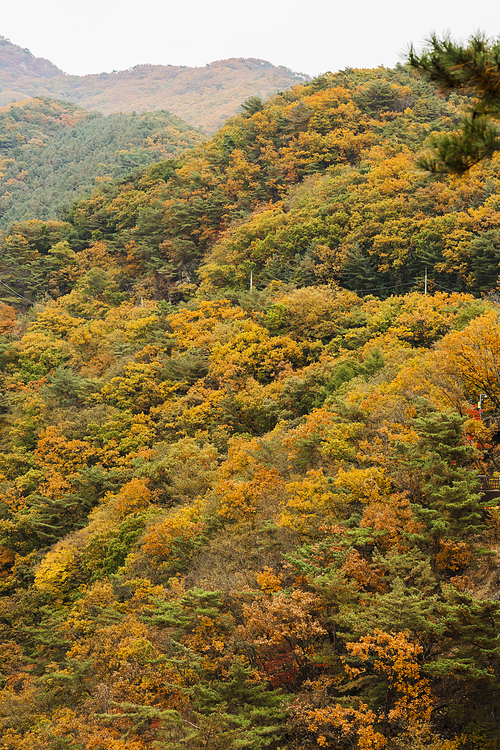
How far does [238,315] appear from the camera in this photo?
38250 mm

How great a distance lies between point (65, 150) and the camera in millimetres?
102750

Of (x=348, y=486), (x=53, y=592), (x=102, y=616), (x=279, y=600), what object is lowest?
(x=53, y=592)

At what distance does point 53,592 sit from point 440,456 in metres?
19.5

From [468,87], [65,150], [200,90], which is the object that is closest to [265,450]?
[468,87]

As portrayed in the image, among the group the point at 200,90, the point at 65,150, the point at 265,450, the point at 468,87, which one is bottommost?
the point at 265,450

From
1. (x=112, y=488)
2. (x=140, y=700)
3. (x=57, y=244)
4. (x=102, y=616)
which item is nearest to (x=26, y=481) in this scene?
(x=112, y=488)

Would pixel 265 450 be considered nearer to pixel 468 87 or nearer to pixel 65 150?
pixel 468 87

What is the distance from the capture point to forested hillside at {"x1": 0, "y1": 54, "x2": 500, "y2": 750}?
12277 millimetres

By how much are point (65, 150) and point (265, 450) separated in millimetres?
95526

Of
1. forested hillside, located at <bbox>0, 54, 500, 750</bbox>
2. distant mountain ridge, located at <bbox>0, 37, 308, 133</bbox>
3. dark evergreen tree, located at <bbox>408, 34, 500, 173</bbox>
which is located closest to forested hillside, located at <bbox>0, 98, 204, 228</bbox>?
forested hillside, located at <bbox>0, 54, 500, 750</bbox>

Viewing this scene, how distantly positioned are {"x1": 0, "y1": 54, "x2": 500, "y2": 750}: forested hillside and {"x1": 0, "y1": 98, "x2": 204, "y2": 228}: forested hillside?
30340mm

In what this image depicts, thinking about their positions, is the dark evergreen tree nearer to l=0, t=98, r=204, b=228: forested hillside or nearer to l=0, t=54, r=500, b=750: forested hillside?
l=0, t=54, r=500, b=750: forested hillside

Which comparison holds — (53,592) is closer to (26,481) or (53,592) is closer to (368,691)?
(26,481)

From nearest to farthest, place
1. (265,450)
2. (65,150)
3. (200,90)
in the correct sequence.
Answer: (265,450) < (65,150) < (200,90)
